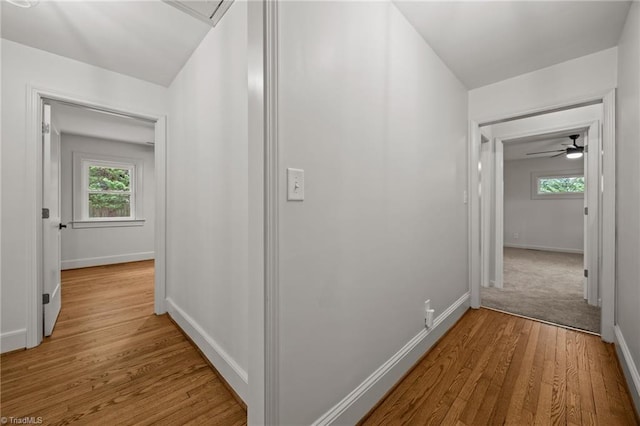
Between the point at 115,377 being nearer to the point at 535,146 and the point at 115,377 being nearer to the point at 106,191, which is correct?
the point at 106,191

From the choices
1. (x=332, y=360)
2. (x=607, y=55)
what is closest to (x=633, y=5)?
(x=607, y=55)

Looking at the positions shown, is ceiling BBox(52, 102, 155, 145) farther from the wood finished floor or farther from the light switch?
the light switch

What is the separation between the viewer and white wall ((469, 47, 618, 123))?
2088 mm

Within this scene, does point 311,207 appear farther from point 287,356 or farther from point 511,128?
point 511,128

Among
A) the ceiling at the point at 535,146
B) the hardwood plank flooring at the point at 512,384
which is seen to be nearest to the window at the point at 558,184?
the ceiling at the point at 535,146

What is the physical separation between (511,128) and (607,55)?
4.31 ft

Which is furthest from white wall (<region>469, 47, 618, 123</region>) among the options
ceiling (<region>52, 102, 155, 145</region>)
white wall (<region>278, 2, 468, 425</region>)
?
ceiling (<region>52, 102, 155, 145</region>)

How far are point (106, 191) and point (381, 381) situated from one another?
19.0 ft

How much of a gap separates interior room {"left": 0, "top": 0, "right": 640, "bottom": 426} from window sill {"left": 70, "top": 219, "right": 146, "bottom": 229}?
249cm

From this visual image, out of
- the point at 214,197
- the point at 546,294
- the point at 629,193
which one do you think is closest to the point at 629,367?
the point at 629,193

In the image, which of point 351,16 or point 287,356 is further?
point 351,16

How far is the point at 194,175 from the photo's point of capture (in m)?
2.08

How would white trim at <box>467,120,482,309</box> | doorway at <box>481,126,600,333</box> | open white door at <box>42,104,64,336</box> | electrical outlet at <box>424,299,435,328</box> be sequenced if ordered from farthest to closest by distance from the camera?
doorway at <box>481,126,600,333</box> → white trim at <box>467,120,482,309</box> → open white door at <box>42,104,64,336</box> → electrical outlet at <box>424,299,435,328</box>

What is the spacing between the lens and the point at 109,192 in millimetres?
4957
